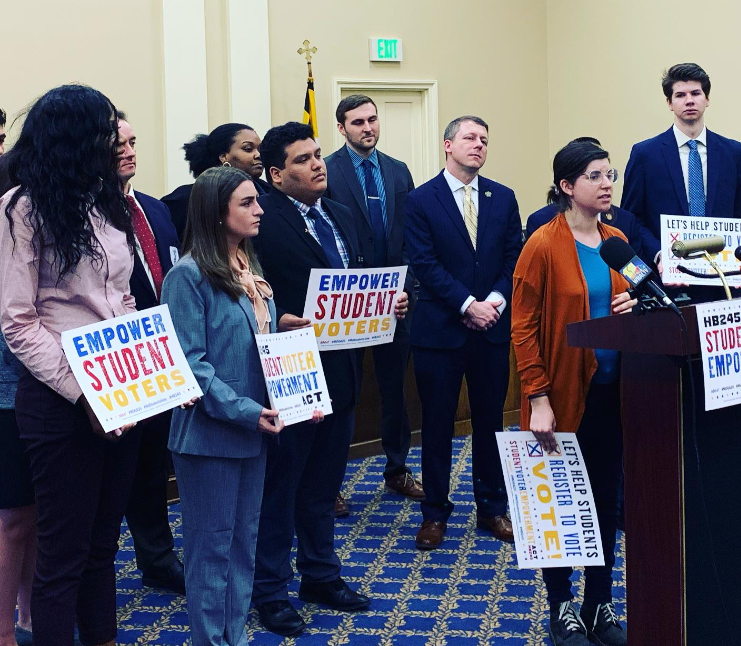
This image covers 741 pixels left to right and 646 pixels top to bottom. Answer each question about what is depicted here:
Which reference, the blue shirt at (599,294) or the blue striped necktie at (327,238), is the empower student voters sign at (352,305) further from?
the blue shirt at (599,294)

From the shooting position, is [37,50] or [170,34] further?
[170,34]

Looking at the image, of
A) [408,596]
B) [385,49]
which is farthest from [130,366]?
[385,49]

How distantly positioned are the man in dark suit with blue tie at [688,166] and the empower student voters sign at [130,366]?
8.60 feet

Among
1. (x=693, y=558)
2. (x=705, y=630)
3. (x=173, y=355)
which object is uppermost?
(x=173, y=355)

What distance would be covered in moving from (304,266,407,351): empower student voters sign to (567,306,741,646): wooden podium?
1131 mm

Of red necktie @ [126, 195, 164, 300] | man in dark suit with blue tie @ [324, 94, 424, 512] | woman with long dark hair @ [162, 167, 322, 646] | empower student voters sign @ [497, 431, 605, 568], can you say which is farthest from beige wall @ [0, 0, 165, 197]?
empower student voters sign @ [497, 431, 605, 568]

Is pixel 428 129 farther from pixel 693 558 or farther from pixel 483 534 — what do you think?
pixel 693 558

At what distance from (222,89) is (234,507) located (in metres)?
5.06

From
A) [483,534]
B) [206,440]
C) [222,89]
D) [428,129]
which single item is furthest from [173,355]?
[428,129]

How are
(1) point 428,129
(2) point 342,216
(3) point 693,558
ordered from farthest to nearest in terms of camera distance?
(1) point 428,129 < (2) point 342,216 < (3) point 693,558

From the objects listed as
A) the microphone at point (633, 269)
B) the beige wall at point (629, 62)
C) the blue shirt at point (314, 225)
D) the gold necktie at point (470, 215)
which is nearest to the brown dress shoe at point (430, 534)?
the gold necktie at point (470, 215)

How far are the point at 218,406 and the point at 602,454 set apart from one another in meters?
1.16

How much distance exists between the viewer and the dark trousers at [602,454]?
2.99 m

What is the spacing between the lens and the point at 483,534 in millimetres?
4320
